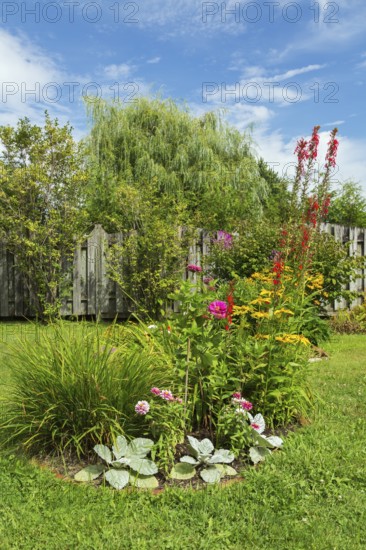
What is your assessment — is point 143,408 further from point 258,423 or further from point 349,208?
point 349,208

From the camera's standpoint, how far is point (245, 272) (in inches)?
306

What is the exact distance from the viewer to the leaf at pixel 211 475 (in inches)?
108

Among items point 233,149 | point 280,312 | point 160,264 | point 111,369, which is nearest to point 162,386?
point 111,369

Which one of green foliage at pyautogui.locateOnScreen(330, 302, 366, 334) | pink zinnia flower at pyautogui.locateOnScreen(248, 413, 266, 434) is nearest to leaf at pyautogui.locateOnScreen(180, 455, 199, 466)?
pink zinnia flower at pyautogui.locateOnScreen(248, 413, 266, 434)

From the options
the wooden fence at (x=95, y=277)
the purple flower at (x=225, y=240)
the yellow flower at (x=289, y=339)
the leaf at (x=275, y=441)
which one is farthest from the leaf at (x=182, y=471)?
the wooden fence at (x=95, y=277)

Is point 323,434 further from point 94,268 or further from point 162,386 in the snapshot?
point 94,268

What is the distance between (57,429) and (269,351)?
143 centimetres

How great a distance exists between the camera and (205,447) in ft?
9.35

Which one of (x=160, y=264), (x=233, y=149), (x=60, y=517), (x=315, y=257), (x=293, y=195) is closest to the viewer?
(x=60, y=517)

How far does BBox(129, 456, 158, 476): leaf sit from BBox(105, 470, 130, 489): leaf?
0.19ft

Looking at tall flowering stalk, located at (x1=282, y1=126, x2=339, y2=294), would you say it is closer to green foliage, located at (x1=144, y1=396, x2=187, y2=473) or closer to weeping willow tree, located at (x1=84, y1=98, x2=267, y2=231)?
green foliage, located at (x1=144, y1=396, x2=187, y2=473)

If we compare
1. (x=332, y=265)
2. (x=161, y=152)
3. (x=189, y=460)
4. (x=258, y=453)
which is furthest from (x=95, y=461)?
(x=161, y=152)

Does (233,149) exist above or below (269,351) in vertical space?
above

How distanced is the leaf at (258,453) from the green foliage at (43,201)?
22.6ft
